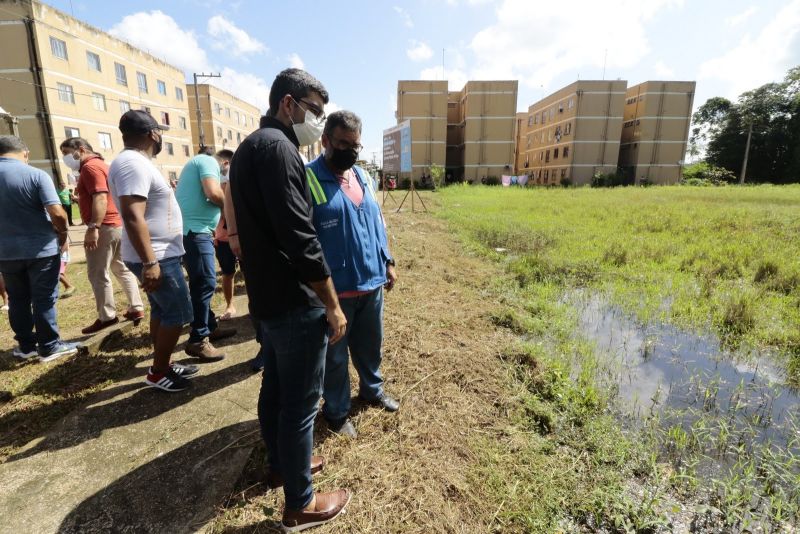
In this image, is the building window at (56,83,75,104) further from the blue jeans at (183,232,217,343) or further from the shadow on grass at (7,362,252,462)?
the shadow on grass at (7,362,252,462)

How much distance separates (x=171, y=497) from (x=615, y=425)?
2713mm

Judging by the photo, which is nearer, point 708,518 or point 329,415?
point 708,518

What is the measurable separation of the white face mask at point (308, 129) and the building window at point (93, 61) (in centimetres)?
3146

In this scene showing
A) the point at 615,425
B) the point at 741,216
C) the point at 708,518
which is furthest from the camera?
the point at 741,216

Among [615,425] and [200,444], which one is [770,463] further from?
[200,444]

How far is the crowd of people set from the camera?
1.53m

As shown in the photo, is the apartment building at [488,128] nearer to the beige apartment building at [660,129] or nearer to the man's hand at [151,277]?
the beige apartment building at [660,129]

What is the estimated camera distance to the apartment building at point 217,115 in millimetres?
40125

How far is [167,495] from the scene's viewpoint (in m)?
1.96

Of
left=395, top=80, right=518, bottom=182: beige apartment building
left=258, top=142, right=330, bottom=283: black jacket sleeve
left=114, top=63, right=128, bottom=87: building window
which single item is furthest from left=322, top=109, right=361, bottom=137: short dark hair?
left=395, top=80, right=518, bottom=182: beige apartment building

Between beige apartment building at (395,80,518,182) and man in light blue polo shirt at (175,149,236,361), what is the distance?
35631 millimetres

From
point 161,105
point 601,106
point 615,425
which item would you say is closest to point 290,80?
point 615,425

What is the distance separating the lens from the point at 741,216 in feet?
34.7

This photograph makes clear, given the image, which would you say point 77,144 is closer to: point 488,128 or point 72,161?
point 72,161
